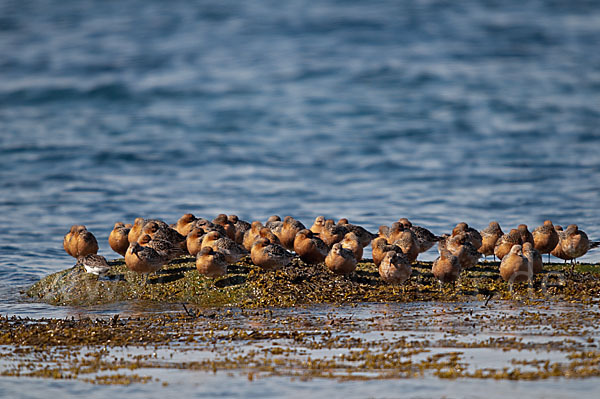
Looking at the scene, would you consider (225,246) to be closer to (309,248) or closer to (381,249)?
(309,248)

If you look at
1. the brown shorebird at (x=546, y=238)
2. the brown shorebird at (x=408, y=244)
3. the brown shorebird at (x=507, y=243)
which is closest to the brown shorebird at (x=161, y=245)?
the brown shorebird at (x=408, y=244)

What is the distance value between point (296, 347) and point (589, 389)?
3935mm

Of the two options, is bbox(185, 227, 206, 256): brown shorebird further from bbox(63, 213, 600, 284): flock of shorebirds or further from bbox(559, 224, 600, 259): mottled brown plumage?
bbox(559, 224, 600, 259): mottled brown plumage

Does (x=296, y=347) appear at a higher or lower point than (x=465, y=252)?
lower

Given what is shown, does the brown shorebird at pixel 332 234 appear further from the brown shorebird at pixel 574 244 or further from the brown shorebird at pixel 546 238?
the brown shorebird at pixel 574 244

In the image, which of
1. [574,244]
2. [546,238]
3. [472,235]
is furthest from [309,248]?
[574,244]

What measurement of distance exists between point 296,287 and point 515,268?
13.4 feet

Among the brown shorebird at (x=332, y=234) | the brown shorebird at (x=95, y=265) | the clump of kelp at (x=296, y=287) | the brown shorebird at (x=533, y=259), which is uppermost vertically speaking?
the brown shorebird at (x=332, y=234)

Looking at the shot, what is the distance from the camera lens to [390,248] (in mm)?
14820

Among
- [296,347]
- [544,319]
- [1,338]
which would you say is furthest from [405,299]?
[1,338]

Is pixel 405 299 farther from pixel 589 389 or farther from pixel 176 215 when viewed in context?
pixel 176 215

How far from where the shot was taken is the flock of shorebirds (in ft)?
46.3

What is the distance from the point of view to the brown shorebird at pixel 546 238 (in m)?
15.9

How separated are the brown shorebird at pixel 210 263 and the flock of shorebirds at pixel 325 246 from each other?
2 cm
